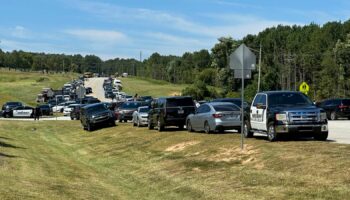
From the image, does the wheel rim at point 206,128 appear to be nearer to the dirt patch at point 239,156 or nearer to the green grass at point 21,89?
→ the dirt patch at point 239,156

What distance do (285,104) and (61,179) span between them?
329 inches

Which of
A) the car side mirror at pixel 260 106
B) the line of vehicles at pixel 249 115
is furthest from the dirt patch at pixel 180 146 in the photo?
the car side mirror at pixel 260 106

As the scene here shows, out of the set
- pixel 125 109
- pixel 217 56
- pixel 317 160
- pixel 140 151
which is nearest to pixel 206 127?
pixel 140 151

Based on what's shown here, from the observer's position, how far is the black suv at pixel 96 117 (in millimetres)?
42438

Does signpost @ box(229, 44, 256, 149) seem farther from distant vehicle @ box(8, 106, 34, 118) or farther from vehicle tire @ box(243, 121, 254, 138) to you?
distant vehicle @ box(8, 106, 34, 118)

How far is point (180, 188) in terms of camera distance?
17.0m

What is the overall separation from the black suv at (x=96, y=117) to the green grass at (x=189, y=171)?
1378 centimetres

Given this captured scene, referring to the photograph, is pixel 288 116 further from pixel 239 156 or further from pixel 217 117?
pixel 217 117

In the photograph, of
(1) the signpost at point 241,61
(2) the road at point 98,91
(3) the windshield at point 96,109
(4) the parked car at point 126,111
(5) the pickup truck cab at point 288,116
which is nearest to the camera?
(1) the signpost at point 241,61

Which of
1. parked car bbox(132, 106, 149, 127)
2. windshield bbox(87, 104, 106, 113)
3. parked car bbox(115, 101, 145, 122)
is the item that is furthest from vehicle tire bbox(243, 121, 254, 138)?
parked car bbox(115, 101, 145, 122)

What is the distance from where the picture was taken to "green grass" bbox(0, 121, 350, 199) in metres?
14.4

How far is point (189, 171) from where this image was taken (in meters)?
19.2

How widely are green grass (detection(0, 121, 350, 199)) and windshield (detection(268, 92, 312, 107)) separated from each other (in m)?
1.49

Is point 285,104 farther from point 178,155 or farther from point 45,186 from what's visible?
point 45,186
